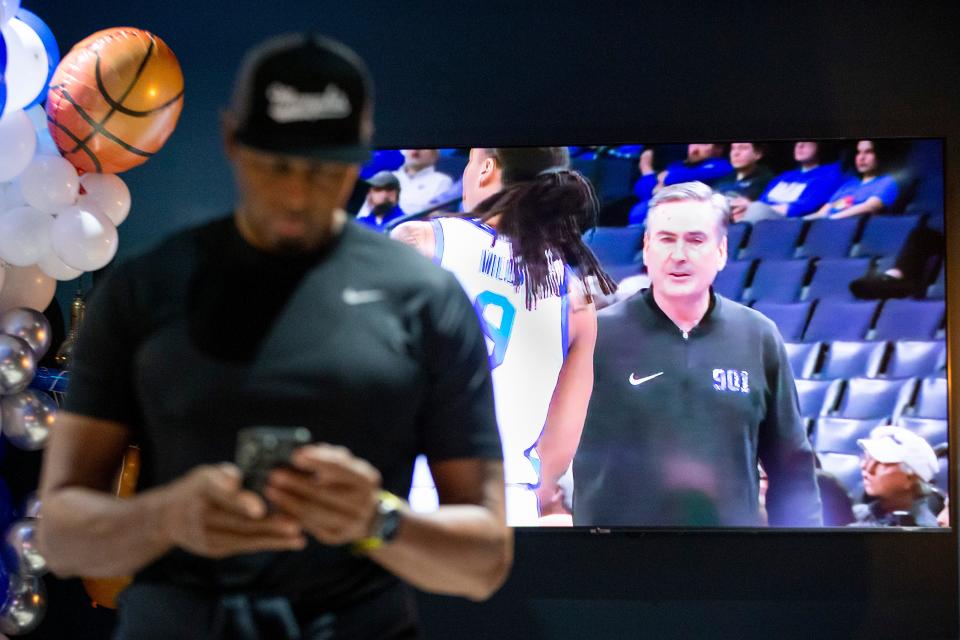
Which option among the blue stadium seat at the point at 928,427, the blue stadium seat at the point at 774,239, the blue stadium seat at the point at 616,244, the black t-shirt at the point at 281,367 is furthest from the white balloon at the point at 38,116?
the blue stadium seat at the point at 928,427

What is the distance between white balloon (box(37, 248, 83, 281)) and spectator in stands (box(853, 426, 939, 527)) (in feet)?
8.58

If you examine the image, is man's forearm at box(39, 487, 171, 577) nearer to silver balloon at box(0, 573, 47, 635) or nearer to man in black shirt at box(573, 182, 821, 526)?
silver balloon at box(0, 573, 47, 635)

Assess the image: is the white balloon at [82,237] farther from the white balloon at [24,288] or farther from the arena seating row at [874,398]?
the arena seating row at [874,398]

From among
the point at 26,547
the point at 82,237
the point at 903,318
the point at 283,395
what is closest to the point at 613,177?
the point at 903,318

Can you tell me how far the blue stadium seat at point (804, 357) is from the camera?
3.56 m

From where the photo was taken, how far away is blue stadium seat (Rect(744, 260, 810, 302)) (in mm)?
3567

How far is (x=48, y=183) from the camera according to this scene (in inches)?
128

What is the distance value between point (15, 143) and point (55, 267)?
452 mm

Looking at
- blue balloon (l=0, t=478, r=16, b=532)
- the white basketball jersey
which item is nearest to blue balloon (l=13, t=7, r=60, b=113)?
blue balloon (l=0, t=478, r=16, b=532)

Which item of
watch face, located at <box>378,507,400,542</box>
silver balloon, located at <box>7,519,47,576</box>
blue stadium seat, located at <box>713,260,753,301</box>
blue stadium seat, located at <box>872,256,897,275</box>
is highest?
blue stadium seat, located at <box>872,256,897,275</box>

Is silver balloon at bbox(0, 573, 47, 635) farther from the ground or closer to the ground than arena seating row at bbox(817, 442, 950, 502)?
closer to the ground

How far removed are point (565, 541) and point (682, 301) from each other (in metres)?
0.91

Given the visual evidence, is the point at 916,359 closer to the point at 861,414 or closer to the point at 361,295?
the point at 861,414

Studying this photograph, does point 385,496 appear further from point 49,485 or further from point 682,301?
point 682,301
